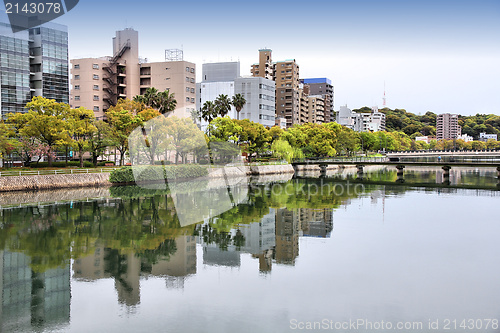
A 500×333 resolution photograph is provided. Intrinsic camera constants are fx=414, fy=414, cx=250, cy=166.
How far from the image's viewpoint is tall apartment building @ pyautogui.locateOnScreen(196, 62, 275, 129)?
11544 cm

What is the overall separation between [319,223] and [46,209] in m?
24.0

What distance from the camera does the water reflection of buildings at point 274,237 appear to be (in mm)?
22359

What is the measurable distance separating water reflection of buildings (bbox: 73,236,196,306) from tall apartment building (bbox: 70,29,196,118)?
7139 cm

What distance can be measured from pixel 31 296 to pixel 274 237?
591 inches

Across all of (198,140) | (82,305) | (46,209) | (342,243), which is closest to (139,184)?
(198,140)

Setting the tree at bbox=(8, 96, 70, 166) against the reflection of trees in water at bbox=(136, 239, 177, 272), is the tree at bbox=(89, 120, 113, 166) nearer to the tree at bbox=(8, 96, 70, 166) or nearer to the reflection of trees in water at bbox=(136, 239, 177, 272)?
the tree at bbox=(8, 96, 70, 166)

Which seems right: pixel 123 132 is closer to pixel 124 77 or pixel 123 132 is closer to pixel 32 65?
pixel 32 65

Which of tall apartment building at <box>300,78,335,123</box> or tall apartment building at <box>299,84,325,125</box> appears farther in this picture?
tall apartment building at <box>300,78,335,123</box>

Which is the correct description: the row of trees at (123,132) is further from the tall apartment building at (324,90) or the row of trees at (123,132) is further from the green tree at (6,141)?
the tall apartment building at (324,90)

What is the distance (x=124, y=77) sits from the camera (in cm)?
9869

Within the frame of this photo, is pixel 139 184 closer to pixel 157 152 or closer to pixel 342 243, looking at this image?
pixel 157 152

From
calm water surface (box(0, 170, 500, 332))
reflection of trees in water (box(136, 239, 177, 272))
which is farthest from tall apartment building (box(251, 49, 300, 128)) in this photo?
reflection of trees in water (box(136, 239, 177, 272))

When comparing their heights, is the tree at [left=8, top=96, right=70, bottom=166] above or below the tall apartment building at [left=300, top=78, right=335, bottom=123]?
below

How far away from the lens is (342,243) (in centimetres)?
2600
